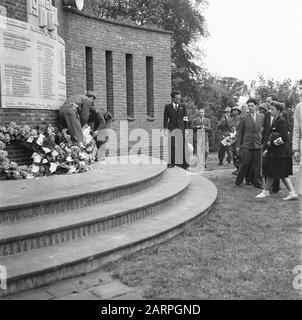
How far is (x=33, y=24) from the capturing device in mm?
8219

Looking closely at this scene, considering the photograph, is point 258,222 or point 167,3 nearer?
point 258,222

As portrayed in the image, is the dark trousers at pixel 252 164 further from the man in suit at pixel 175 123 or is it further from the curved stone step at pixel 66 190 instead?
the curved stone step at pixel 66 190

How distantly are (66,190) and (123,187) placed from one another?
98cm

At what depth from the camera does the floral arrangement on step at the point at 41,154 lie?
24.2 ft

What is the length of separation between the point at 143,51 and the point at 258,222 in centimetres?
863

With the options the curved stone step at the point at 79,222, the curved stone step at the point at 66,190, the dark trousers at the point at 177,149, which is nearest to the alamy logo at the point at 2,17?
the curved stone step at the point at 66,190

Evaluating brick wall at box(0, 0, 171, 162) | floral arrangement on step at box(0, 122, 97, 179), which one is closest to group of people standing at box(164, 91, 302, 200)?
brick wall at box(0, 0, 171, 162)

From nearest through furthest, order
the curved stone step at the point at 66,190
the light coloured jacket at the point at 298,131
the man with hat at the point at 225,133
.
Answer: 1. the curved stone step at the point at 66,190
2. the light coloured jacket at the point at 298,131
3. the man with hat at the point at 225,133

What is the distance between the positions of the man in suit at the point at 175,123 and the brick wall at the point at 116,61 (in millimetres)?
2287

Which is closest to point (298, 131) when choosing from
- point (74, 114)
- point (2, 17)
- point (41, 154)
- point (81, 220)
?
point (81, 220)

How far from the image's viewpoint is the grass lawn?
4.18 meters

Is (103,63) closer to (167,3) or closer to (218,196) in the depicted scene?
(218,196)
